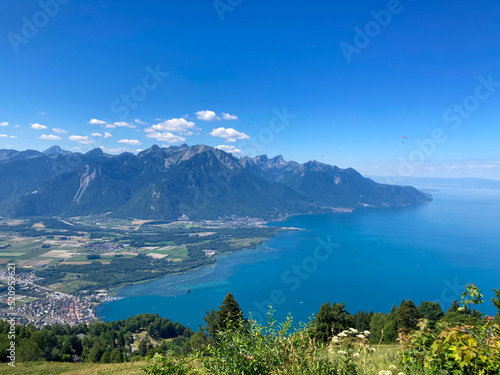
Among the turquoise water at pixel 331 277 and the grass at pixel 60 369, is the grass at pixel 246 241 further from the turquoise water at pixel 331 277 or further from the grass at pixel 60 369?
the grass at pixel 60 369

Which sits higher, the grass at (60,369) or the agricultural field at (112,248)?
the grass at (60,369)

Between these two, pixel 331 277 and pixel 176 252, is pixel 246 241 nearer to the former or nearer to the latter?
pixel 176 252

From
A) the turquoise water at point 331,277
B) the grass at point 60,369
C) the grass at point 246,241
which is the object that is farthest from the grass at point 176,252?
the grass at point 60,369

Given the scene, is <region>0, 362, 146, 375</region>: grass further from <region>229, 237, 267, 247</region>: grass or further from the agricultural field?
<region>229, 237, 267, 247</region>: grass

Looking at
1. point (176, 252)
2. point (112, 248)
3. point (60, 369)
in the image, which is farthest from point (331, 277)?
point (112, 248)

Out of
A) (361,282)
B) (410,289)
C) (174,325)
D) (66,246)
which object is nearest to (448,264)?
(410,289)

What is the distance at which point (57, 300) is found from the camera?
69938mm

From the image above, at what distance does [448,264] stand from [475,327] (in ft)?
367

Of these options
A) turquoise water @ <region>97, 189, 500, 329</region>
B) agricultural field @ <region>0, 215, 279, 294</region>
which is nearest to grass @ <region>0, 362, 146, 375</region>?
turquoise water @ <region>97, 189, 500, 329</region>

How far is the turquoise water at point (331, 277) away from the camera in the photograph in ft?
212

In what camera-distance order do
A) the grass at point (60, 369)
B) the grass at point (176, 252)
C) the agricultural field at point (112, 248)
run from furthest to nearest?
the grass at point (176, 252) < the agricultural field at point (112, 248) < the grass at point (60, 369)

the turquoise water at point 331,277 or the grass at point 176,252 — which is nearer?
the turquoise water at point 331,277

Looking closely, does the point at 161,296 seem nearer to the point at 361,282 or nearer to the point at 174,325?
the point at 174,325

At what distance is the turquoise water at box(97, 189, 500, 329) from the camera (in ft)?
212
